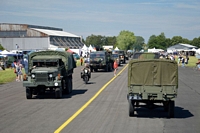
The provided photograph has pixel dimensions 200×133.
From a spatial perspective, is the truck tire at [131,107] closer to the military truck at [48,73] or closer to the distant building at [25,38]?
the military truck at [48,73]

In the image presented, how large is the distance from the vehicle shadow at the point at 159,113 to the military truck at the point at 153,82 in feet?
1.98

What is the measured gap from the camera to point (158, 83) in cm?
1428

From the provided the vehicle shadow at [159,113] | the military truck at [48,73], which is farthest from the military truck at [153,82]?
the military truck at [48,73]

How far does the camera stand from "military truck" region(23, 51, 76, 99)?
20922mm

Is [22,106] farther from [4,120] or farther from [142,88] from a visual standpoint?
[142,88]

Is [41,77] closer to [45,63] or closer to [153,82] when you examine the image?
[45,63]

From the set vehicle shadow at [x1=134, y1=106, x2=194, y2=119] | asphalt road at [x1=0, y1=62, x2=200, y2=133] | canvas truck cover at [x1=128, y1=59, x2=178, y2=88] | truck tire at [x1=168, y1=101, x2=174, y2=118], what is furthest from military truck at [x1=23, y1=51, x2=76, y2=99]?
truck tire at [x1=168, y1=101, x2=174, y2=118]

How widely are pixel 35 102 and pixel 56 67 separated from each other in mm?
2936

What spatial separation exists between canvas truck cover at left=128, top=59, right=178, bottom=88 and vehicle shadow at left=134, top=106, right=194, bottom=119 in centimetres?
141

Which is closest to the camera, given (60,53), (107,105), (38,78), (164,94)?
(164,94)

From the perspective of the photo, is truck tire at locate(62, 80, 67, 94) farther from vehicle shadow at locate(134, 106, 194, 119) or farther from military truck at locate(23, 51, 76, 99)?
vehicle shadow at locate(134, 106, 194, 119)

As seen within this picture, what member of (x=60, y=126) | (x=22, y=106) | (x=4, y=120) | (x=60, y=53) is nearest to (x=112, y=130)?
(x=60, y=126)

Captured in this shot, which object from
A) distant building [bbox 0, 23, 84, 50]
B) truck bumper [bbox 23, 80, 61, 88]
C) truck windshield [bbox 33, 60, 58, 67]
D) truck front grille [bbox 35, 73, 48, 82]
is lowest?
truck bumper [bbox 23, 80, 61, 88]

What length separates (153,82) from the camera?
14305 mm
